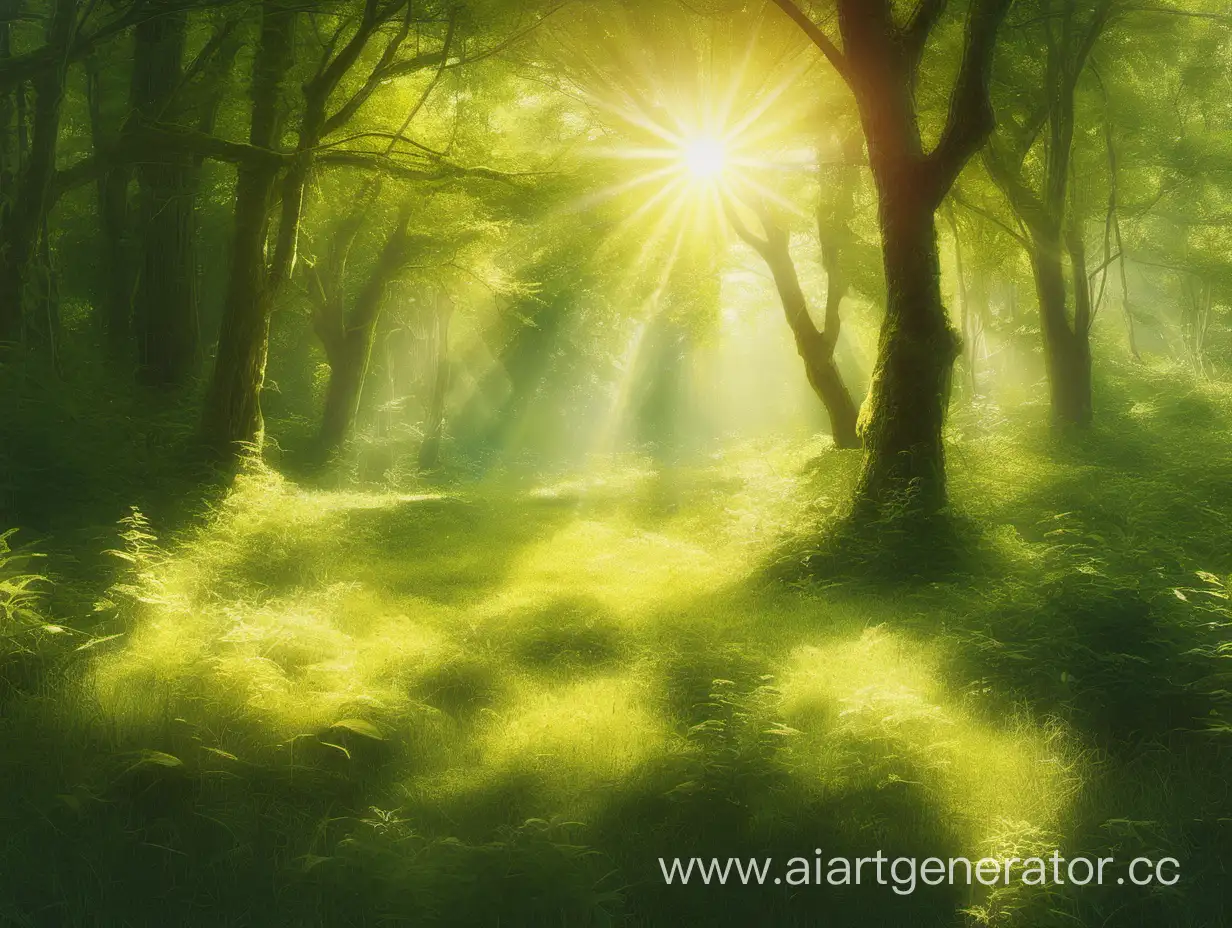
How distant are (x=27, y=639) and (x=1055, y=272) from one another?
19.1m

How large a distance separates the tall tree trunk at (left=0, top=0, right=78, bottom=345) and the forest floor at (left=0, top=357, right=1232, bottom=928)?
475 cm

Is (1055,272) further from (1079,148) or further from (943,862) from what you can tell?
(943,862)

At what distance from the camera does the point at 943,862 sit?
4.49 meters

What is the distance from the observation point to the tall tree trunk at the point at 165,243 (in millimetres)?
14633

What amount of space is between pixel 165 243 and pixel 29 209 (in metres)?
2.36

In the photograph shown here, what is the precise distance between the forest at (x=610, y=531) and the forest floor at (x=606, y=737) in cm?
3

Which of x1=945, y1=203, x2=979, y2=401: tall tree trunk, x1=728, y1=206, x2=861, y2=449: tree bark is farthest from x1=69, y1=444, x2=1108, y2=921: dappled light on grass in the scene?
x1=945, y1=203, x2=979, y2=401: tall tree trunk

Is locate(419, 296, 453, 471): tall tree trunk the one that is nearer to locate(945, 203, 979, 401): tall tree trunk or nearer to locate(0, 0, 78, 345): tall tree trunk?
locate(945, 203, 979, 401): tall tree trunk

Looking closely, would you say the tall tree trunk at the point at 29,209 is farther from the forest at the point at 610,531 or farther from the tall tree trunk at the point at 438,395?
the tall tree trunk at the point at 438,395

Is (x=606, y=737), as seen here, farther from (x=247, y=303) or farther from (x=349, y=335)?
(x=349, y=335)

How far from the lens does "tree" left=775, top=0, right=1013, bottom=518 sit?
1049cm

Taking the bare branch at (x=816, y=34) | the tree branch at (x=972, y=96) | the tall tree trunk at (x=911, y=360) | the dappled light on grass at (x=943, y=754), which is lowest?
the dappled light on grass at (x=943, y=754)

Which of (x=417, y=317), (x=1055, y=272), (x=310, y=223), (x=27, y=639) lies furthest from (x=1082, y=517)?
(x=417, y=317)

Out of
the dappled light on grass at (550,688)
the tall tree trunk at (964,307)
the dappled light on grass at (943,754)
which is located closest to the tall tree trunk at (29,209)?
the dappled light on grass at (550,688)
